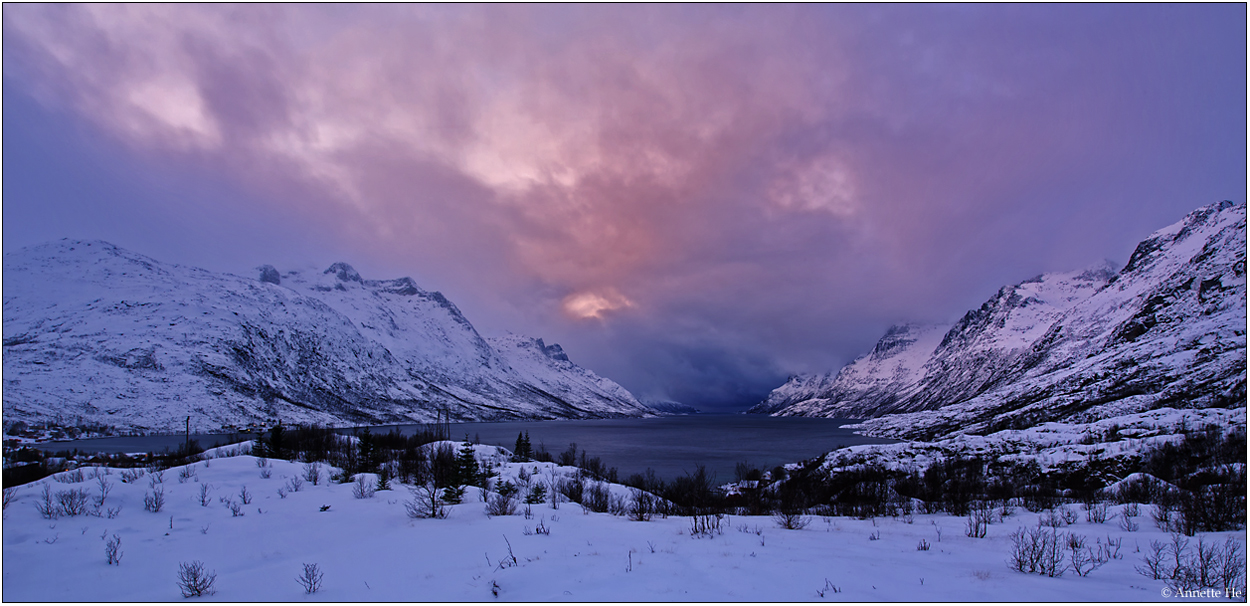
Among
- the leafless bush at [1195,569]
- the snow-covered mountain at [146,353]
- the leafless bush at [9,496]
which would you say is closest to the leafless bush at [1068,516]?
the leafless bush at [1195,569]

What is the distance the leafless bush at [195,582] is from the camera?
784cm

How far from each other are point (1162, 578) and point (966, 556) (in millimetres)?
2833

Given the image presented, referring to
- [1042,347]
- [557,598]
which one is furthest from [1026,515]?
[1042,347]

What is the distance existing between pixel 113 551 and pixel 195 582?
324cm

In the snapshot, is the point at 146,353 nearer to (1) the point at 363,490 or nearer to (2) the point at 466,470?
(1) the point at 363,490

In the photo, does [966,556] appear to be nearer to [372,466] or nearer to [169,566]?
[169,566]

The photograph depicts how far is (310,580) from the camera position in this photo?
7996mm

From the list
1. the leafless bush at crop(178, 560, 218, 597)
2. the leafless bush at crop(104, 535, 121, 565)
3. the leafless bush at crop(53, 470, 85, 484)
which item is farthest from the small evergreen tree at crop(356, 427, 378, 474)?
the leafless bush at crop(178, 560, 218, 597)

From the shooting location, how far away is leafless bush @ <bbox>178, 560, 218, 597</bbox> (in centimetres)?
784

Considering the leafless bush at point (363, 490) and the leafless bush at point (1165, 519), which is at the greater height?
the leafless bush at point (1165, 519)

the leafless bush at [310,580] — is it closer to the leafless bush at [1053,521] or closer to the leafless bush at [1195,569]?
the leafless bush at [1195,569]

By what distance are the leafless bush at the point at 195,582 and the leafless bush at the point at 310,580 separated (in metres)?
1.26

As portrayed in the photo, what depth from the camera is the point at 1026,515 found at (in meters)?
16.2

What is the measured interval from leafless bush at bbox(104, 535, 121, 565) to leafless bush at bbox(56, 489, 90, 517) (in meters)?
3.24
